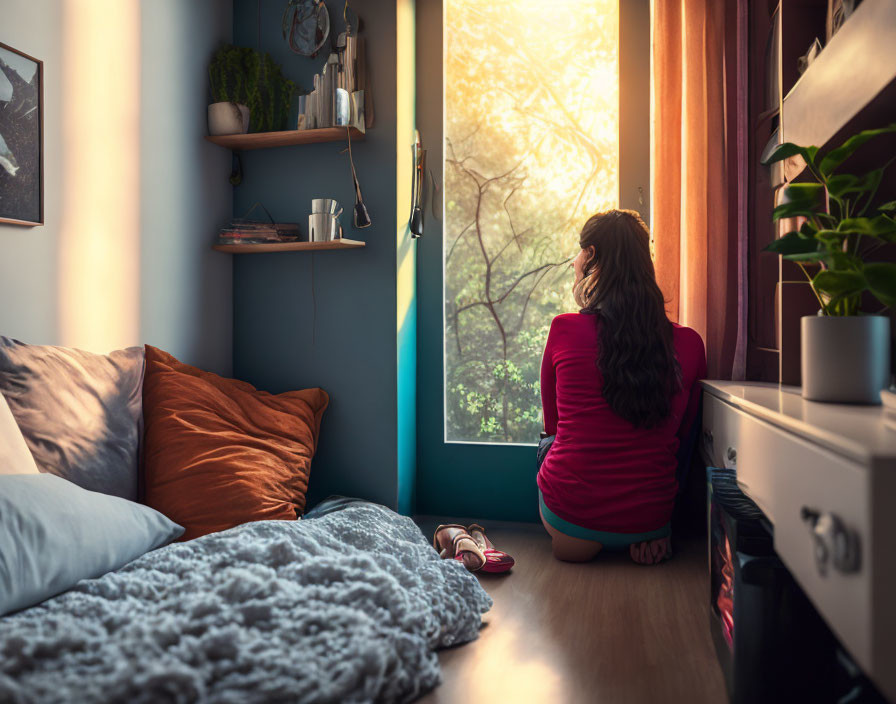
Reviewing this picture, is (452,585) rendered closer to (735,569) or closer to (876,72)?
(735,569)

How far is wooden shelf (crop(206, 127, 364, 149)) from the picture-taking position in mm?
2760

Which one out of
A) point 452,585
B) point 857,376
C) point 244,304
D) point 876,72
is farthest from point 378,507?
point 876,72

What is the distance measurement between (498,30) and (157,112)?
1.45 metres

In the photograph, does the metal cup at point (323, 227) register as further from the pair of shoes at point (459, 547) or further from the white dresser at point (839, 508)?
the white dresser at point (839, 508)

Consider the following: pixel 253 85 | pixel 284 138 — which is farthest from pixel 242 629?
pixel 253 85

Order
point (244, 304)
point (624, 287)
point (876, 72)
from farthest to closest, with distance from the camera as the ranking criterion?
point (244, 304) < point (624, 287) < point (876, 72)

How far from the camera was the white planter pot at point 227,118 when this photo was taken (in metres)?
2.82

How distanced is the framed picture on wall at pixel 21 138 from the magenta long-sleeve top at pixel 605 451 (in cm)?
173

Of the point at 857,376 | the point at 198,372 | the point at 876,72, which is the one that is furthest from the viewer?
the point at 198,372

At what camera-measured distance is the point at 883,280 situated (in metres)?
1.29

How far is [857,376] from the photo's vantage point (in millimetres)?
1468

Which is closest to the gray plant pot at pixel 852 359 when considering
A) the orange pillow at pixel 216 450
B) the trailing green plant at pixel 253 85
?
the orange pillow at pixel 216 450

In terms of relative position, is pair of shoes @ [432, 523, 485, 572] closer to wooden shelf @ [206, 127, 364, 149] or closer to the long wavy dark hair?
the long wavy dark hair

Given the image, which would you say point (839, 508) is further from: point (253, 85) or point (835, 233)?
point (253, 85)
